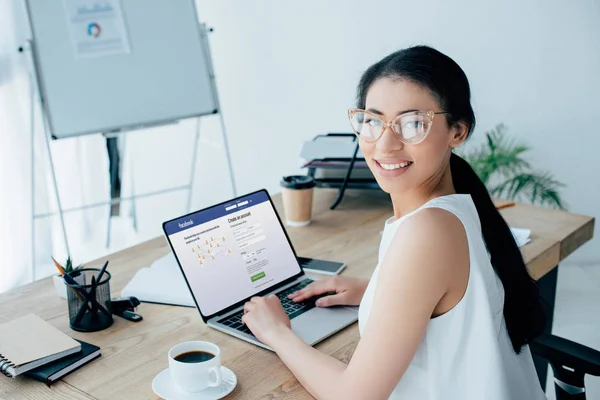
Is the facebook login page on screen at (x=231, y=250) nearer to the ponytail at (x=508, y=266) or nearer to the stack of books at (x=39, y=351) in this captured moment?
the stack of books at (x=39, y=351)

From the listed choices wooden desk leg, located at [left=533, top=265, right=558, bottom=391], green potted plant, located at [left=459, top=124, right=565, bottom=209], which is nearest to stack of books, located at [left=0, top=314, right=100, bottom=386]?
wooden desk leg, located at [left=533, top=265, right=558, bottom=391]

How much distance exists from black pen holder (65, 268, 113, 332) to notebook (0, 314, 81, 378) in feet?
0.21

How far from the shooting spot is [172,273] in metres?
1.58

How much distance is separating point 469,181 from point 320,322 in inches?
16.2

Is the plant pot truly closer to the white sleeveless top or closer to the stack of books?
the stack of books

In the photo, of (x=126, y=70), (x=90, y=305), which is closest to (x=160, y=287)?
(x=90, y=305)

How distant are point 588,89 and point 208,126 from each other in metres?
2.17

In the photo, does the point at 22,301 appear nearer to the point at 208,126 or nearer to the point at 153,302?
the point at 153,302

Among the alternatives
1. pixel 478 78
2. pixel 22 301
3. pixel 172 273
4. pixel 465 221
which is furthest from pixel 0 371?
pixel 478 78

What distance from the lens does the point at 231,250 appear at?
4.71 feet

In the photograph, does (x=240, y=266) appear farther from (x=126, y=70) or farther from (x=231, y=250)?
(x=126, y=70)

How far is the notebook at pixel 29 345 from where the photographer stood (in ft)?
3.83

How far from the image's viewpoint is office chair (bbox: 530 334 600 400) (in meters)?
1.30

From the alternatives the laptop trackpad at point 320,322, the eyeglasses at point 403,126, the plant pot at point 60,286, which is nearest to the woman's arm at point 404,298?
the eyeglasses at point 403,126
